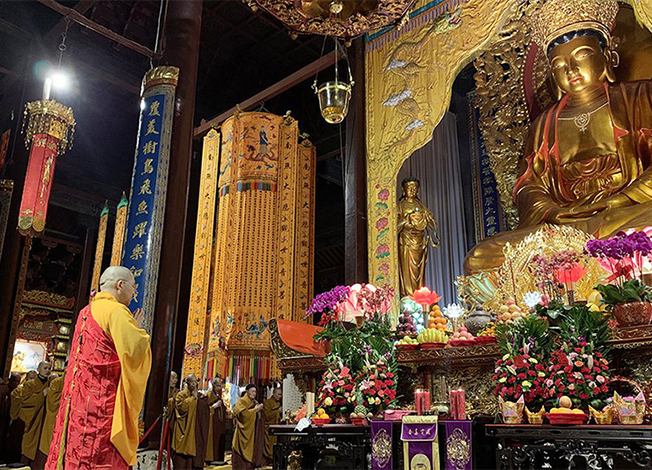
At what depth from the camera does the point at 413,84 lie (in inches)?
222

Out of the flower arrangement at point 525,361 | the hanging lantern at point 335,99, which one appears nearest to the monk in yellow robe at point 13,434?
the hanging lantern at point 335,99

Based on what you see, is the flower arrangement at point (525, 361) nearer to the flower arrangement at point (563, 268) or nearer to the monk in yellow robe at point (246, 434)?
the flower arrangement at point (563, 268)

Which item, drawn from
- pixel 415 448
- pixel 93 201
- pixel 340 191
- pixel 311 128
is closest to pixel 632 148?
pixel 415 448

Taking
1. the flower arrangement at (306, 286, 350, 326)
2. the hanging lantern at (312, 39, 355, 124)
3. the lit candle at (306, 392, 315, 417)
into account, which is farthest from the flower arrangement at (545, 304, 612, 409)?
the hanging lantern at (312, 39, 355, 124)

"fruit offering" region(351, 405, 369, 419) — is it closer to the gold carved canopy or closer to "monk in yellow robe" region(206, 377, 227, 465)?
the gold carved canopy

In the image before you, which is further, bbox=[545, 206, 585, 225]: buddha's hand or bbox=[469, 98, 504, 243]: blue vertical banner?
bbox=[469, 98, 504, 243]: blue vertical banner

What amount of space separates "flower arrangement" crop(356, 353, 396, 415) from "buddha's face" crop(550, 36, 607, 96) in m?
3.47

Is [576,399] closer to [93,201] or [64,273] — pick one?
[93,201]

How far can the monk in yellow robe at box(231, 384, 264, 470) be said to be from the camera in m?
6.10

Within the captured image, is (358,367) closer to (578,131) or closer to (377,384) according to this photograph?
(377,384)

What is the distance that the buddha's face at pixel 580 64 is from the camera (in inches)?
210

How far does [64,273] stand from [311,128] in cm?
644

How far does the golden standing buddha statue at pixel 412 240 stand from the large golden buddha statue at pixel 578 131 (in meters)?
0.61

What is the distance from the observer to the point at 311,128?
953cm
